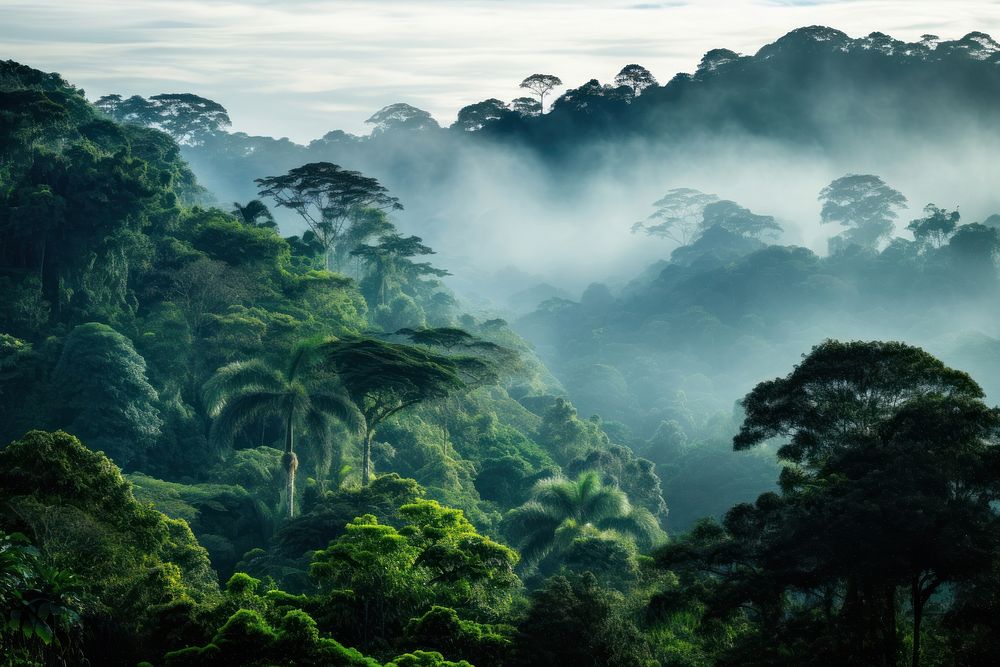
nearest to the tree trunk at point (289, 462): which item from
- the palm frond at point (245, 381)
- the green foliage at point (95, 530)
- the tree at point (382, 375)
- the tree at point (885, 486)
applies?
the palm frond at point (245, 381)

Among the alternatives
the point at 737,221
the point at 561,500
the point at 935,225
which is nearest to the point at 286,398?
the point at 561,500

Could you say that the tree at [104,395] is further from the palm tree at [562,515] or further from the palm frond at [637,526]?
the palm frond at [637,526]

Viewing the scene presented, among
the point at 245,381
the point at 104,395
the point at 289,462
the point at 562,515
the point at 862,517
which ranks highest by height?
the point at 862,517

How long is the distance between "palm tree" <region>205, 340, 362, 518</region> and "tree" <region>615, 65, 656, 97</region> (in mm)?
158980

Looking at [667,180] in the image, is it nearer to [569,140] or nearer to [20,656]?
[569,140]

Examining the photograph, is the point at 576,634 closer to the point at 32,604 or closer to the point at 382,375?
the point at 32,604

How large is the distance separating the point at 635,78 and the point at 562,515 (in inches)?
6349

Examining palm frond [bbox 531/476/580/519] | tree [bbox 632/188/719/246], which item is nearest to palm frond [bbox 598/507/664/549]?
palm frond [bbox 531/476/580/519]

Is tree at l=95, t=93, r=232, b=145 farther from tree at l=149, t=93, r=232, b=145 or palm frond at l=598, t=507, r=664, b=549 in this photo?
palm frond at l=598, t=507, r=664, b=549

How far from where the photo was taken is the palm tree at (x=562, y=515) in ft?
120

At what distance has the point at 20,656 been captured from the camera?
1762cm

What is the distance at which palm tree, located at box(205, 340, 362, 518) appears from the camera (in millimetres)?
36375

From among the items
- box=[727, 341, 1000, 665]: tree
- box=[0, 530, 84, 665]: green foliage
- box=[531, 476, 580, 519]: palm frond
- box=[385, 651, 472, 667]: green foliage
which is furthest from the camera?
box=[531, 476, 580, 519]: palm frond

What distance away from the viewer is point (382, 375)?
3728 cm
